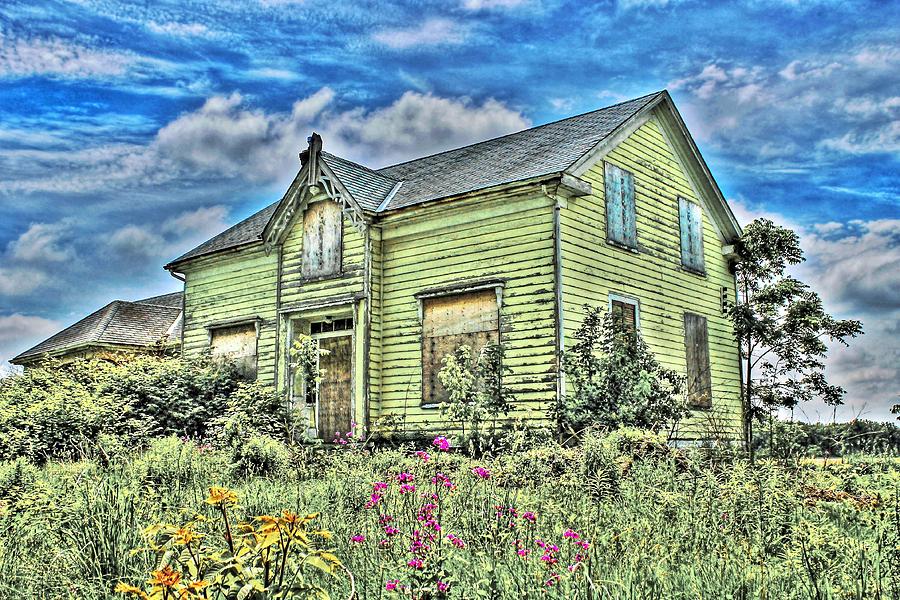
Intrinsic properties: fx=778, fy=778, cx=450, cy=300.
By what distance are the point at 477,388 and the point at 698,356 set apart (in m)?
5.97

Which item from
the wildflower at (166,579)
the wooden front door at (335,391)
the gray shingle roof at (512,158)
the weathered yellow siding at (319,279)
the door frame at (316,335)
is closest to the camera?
the wildflower at (166,579)

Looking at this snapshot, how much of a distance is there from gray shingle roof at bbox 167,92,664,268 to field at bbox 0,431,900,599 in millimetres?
6839

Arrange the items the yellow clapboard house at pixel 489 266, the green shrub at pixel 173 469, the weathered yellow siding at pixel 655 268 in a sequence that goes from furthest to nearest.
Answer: the weathered yellow siding at pixel 655 268, the yellow clapboard house at pixel 489 266, the green shrub at pixel 173 469

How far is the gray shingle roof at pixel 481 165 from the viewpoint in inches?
577

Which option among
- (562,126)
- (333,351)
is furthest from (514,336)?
(562,126)

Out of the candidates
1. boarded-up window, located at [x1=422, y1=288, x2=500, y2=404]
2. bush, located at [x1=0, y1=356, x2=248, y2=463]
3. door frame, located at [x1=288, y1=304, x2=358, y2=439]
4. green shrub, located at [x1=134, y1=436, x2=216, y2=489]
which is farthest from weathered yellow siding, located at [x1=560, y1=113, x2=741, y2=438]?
bush, located at [x1=0, y1=356, x2=248, y2=463]

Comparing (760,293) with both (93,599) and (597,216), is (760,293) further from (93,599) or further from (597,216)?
(93,599)

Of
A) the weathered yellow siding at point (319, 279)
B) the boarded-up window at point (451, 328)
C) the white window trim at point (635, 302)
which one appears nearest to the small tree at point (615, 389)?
the boarded-up window at point (451, 328)

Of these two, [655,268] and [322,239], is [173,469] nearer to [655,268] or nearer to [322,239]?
[322,239]

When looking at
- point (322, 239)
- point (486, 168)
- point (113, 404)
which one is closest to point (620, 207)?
point (486, 168)

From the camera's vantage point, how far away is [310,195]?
56.0 feet

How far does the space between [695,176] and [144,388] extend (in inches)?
535

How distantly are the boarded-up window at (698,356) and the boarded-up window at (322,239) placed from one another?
7619mm

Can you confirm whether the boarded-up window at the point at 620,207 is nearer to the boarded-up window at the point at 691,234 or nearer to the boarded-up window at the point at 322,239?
the boarded-up window at the point at 691,234
